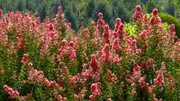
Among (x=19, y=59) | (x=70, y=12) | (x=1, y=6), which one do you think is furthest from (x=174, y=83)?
(x=1, y=6)

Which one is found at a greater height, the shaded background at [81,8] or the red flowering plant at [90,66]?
the shaded background at [81,8]

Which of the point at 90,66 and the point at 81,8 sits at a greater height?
the point at 81,8

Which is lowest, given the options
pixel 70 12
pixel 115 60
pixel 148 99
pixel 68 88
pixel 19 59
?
pixel 148 99

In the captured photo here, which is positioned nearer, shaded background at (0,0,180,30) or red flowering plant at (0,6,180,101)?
red flowering plant at (0,6,180,101)

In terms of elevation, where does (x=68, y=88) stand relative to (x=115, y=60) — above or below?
below

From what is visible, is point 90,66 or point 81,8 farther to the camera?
point 81,8

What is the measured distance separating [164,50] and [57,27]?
6.68 feet

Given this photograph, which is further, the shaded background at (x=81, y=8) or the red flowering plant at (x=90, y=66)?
the shaded background at (x=81, y=8)

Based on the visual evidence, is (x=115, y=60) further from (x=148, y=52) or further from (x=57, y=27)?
(x=57, y=27)

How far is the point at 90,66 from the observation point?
5.02m

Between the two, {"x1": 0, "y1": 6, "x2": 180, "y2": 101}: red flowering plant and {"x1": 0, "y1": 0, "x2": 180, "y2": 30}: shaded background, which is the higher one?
{"x1": 0, "y1": 0, "x2": 180, "y2": 30}: shaded background

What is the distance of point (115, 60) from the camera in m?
5.08

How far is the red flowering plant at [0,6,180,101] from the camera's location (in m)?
4.55

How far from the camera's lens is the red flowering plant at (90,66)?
4.55m
